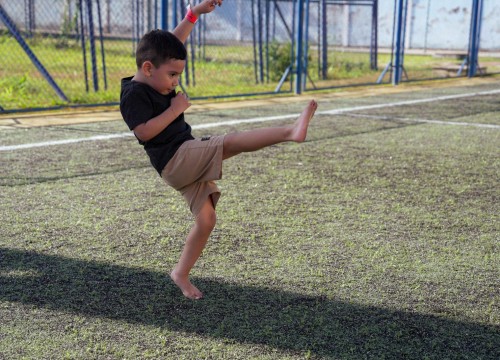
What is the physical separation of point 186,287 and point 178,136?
668 mm

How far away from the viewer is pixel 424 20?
30000 mm

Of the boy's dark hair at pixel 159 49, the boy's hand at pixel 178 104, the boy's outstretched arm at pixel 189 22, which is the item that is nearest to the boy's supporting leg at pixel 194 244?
the boy's hand at pixel 178 104

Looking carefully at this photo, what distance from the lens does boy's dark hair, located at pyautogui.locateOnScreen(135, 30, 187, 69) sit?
312cm

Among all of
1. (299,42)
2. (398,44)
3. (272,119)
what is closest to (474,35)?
(398,44)

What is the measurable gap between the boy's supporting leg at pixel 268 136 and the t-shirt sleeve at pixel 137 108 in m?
0.35

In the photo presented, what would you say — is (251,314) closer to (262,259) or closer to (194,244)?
(194,244)

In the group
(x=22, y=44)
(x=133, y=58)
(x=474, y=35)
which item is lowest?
(x=133, y=58)

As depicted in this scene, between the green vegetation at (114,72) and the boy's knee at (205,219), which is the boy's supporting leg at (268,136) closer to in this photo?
the boy's knee at (205,219)

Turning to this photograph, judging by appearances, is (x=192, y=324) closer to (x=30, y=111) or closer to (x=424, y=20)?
(x=30, y=111)

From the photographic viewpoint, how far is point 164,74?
10.3 feet

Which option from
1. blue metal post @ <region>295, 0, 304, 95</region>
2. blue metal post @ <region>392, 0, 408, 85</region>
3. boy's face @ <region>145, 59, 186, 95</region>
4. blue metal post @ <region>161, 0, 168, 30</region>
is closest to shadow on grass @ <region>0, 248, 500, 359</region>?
boy's face @ <region>145, 59, 186, 95</region>

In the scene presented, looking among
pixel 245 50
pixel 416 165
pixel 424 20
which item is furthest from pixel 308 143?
pixel 424 20

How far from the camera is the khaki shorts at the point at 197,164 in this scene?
3203mm

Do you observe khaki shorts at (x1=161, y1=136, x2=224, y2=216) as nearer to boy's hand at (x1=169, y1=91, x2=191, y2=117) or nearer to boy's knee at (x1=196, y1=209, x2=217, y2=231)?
boy's knee at (x1=196, y1=209, x2=217, y2=231)
